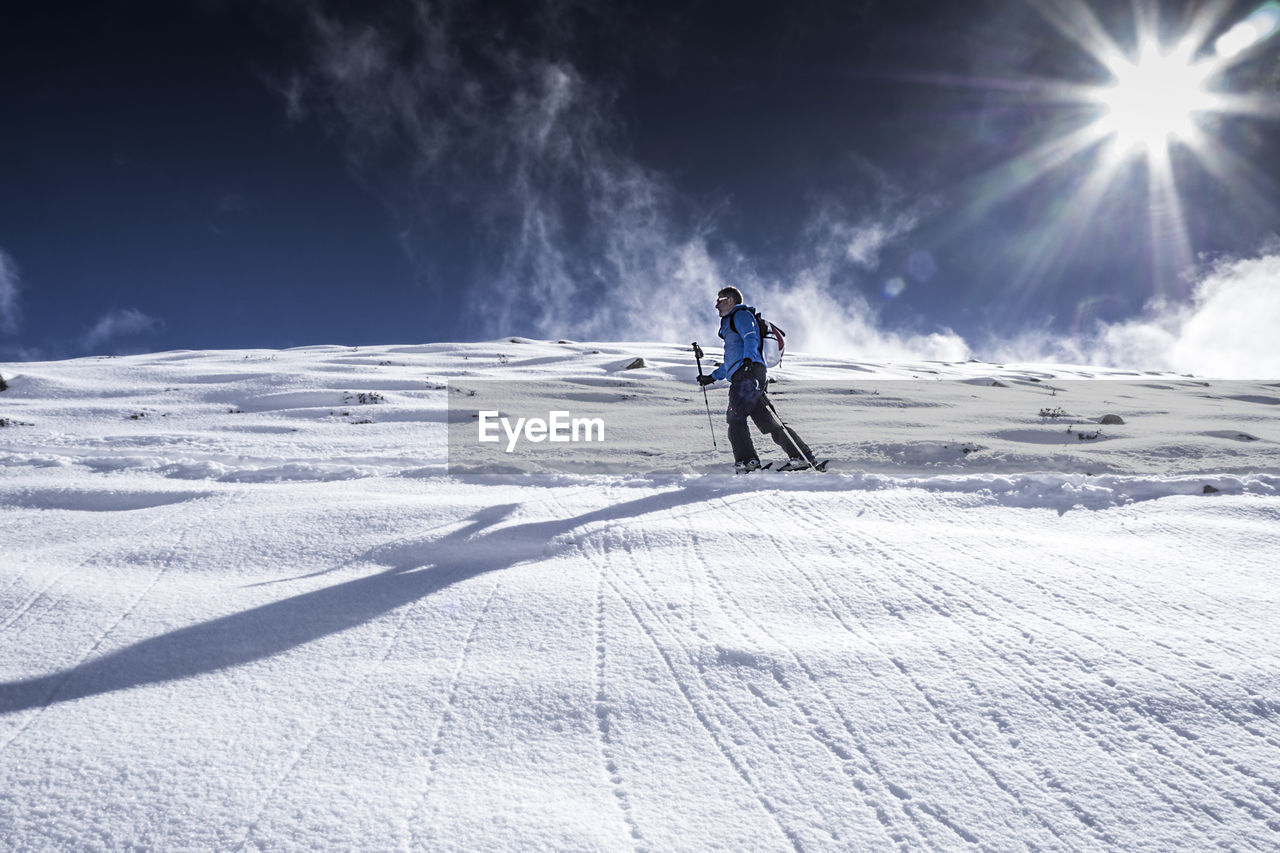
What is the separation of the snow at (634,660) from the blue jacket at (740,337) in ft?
4.36

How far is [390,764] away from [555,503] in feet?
10.3

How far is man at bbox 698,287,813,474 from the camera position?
20.6 feet

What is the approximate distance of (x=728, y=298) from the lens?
6.44 meters

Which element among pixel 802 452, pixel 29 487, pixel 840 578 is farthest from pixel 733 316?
pixel 29 487

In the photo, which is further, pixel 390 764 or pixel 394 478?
pixel 394 478

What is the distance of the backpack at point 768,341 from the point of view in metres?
6.37

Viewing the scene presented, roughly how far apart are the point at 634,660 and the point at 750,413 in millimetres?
4144

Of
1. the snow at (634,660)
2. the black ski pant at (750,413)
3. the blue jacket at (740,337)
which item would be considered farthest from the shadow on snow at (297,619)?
the blue jacket at (740,337)

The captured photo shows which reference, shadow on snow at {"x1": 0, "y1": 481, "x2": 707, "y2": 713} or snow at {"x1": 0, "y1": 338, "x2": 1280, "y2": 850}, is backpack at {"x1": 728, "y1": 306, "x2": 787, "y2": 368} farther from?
shadow on snow at {"x1": 0, "y1": 481, "x2": 707, "y2": 713}

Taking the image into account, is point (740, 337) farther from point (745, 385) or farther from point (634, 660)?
point (634, 660)

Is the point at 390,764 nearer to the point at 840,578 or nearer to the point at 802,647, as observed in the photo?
the point at 802,647

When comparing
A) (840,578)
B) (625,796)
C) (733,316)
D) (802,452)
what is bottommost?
(625,796)

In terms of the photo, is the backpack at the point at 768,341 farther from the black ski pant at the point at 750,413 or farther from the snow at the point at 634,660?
the snow at the point at 634,660

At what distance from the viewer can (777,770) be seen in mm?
1855
